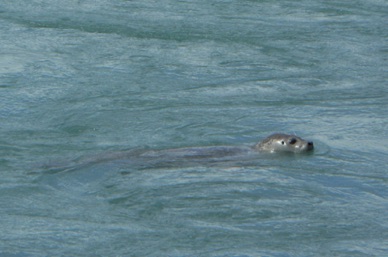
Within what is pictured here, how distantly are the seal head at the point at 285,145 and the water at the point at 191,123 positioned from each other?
8cm

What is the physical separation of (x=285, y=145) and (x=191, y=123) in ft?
3.79

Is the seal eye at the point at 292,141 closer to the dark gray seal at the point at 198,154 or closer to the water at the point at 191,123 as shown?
the dark gray seal at the point at 198,154

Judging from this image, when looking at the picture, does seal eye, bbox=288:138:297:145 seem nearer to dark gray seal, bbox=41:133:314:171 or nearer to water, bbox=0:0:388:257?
dark gray seal, bbox=41:133:314:171

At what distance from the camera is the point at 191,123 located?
875cm

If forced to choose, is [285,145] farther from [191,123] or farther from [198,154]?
[191,123]

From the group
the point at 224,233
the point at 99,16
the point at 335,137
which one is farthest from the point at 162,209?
the point at 99,16

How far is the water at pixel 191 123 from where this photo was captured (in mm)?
6176

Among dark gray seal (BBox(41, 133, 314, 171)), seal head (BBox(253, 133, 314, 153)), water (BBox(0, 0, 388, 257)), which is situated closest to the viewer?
water (BBox(0, 0, 388, 257))

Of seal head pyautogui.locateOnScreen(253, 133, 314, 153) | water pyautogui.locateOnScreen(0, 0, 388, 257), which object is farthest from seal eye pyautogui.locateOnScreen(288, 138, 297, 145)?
water pyautogui.locateOnScreen(0, 0, 388, 257)

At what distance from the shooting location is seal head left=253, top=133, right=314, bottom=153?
25.8ft

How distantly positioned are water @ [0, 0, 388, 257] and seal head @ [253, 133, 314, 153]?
0.08m

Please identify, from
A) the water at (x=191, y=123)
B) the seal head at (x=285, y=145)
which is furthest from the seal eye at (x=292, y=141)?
the water at (x=191, y=123)

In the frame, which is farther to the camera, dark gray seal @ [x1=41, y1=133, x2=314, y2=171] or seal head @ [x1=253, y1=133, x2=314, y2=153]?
seal head @ [x1=253, y1=133, x2=314, y2=153]

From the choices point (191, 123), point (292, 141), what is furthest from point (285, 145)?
point (191, 123)
